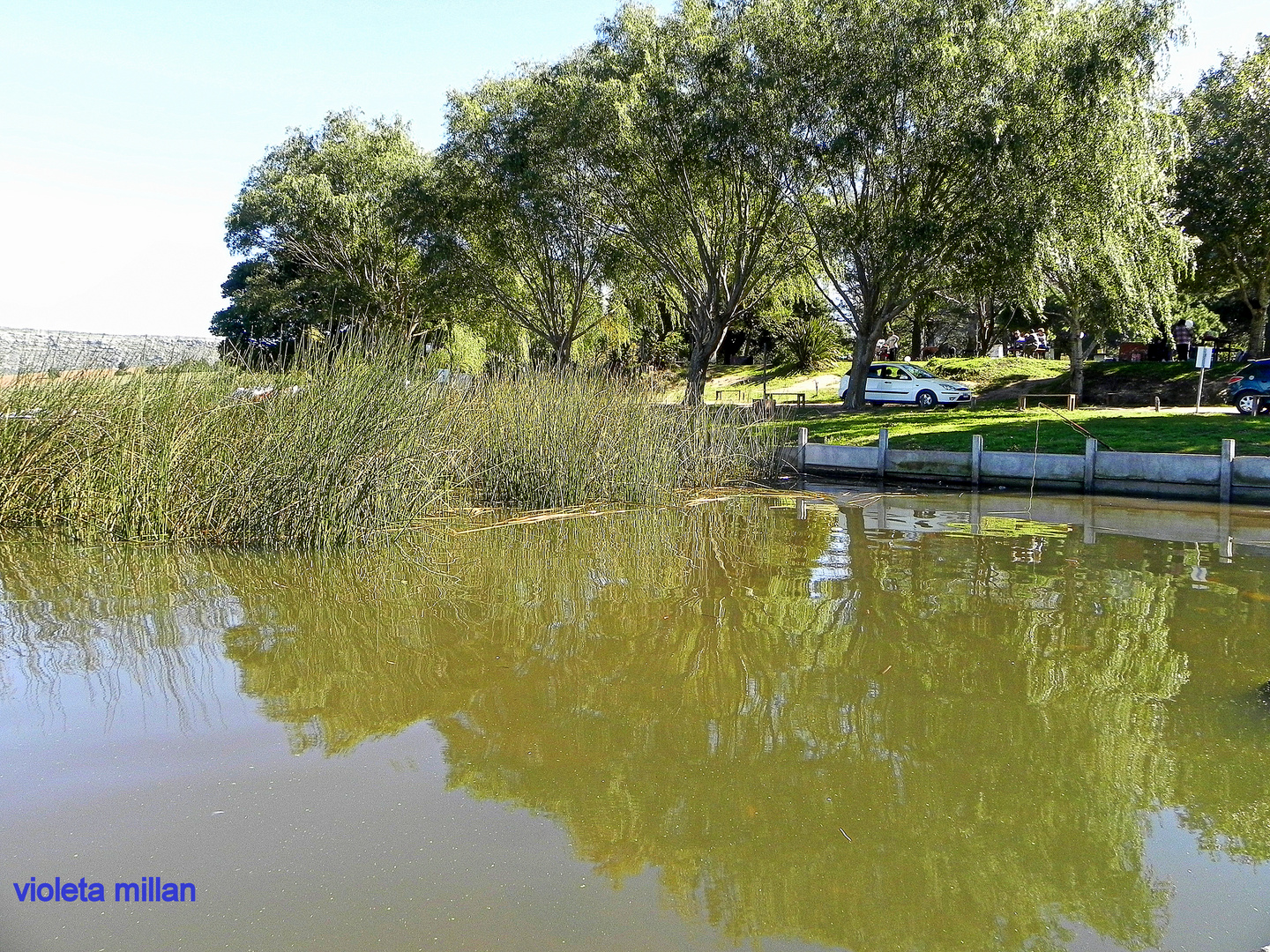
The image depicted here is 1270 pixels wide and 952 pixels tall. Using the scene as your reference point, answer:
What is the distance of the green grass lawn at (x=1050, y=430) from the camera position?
15664 millimetres

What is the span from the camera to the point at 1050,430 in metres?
17.3

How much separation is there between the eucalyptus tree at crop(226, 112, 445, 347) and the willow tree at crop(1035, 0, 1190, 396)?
15.3m

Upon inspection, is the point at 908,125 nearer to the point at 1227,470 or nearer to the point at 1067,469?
the point at 1067,469

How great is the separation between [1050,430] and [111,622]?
49.9 feet

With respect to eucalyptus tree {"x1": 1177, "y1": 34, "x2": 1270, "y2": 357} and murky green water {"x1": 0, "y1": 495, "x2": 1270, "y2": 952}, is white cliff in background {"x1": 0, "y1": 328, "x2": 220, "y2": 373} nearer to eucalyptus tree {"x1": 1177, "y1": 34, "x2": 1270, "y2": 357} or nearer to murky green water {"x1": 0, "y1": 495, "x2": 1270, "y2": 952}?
murky green water {"x1": 0, "y1": 495, "x2": 1270, "y2": 952}

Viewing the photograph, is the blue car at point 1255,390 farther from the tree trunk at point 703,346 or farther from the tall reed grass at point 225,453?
the tall reed grass at point 225,453

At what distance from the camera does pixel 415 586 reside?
7.71 metres

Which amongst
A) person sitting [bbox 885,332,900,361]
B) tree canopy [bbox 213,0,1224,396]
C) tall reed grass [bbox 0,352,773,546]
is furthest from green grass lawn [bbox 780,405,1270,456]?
person sitting [bbox 885,332,900,361]

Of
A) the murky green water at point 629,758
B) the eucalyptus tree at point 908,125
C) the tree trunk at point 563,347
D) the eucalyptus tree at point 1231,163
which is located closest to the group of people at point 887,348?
the eucalyptus tree at point 1231,163

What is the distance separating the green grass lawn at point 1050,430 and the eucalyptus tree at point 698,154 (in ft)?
11.3

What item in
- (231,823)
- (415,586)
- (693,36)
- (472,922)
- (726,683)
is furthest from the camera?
(693,36)

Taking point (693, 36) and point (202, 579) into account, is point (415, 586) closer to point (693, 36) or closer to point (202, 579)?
point (202, 579)

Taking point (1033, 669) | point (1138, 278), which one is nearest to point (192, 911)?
point (1033, 669)

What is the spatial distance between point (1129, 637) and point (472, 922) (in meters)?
5.00
